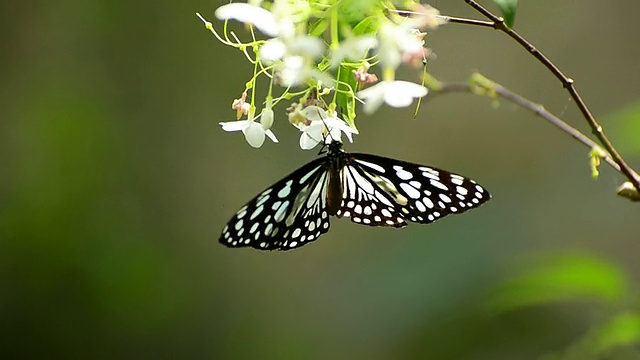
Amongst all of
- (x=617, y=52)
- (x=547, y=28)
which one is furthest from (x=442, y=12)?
(x=617, y=52)

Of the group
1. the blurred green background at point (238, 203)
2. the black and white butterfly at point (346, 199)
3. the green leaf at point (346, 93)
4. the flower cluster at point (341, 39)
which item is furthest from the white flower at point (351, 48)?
the blurred green background at point (238, 203)

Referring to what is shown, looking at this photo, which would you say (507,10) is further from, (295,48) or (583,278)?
(583,278)

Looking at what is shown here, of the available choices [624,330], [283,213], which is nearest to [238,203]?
[283,213]

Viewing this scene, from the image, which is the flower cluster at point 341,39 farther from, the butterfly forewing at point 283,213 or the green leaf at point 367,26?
the butterfly forewing at point 283,213

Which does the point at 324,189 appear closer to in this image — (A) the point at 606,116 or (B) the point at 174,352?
(A) the point at 606,116

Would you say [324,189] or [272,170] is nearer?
[324,189]

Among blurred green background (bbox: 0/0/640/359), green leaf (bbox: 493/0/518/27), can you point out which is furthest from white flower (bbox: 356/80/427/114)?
blurred green background (bbox: 0/0/640/359)
